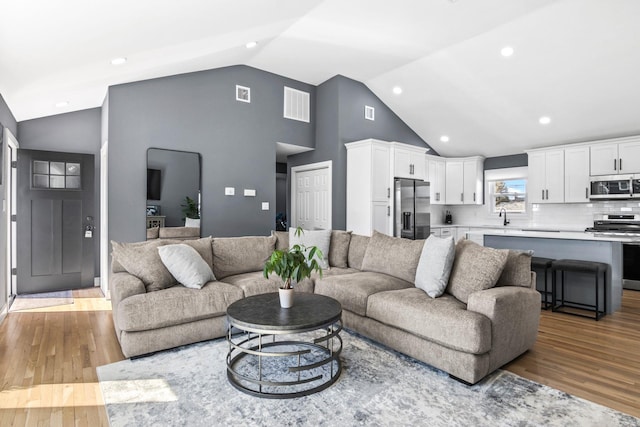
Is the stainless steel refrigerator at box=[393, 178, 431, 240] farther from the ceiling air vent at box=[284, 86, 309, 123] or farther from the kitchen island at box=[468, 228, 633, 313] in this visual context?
the ceiling air vent at box=[284, 86, 309, 123]

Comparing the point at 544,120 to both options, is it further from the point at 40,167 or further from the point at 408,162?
the point at 40,167

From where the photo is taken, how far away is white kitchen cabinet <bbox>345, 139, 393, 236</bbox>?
19.3ft

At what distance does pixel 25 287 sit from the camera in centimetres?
489

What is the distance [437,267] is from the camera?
9.75 feet

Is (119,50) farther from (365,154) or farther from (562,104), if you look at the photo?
(562,104)

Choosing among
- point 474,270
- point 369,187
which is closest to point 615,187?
point 369,187

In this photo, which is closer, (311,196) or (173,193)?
(173,193)

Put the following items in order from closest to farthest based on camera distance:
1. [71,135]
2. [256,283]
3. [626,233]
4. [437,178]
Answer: [256,283], [71,135], [626,233], [437,178]

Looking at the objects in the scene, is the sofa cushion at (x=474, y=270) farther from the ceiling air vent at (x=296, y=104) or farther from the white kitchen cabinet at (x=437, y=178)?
the white kitchen cabinet at (x=437, y=178)

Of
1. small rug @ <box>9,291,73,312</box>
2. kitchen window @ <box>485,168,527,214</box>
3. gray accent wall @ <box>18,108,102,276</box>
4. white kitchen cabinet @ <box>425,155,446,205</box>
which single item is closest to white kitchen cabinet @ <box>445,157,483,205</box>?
white kitchen cabinet @ <box>425,155,446,205</box>

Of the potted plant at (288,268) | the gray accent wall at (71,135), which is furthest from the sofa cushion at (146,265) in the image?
the gray accent wall at (71,135)

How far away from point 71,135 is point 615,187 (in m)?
8.33

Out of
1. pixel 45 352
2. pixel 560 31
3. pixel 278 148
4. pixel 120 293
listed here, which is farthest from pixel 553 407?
pixel 278 148

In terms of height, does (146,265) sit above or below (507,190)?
below
